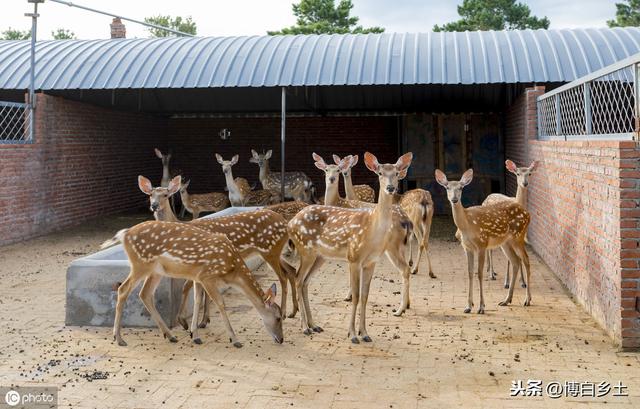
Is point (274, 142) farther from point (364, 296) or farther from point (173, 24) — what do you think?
point (173, 24)

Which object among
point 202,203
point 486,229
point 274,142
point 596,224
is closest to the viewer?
point 596,224

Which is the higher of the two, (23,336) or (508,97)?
(508,97)

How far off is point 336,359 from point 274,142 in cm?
1446

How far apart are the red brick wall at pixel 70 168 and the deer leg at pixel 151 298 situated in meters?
7.12

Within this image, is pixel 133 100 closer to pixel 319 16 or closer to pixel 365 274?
pixel 365 274

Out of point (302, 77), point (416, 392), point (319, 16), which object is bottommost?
point (416, 392)

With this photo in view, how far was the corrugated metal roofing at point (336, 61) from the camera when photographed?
14.0 meters

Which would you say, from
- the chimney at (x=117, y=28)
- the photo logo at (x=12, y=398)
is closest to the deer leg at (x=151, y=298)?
the photo logo at (x=12, y=398)

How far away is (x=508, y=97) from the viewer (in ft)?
54.4

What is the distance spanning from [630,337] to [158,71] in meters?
11.5

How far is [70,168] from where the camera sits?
15.2m

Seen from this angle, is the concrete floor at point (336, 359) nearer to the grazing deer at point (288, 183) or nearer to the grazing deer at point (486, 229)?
the grazing deer at point (486, 229)

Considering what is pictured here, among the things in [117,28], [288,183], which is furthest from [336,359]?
[117,28]

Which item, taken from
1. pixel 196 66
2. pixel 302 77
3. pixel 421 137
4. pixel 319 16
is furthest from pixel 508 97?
pixel 319 16
